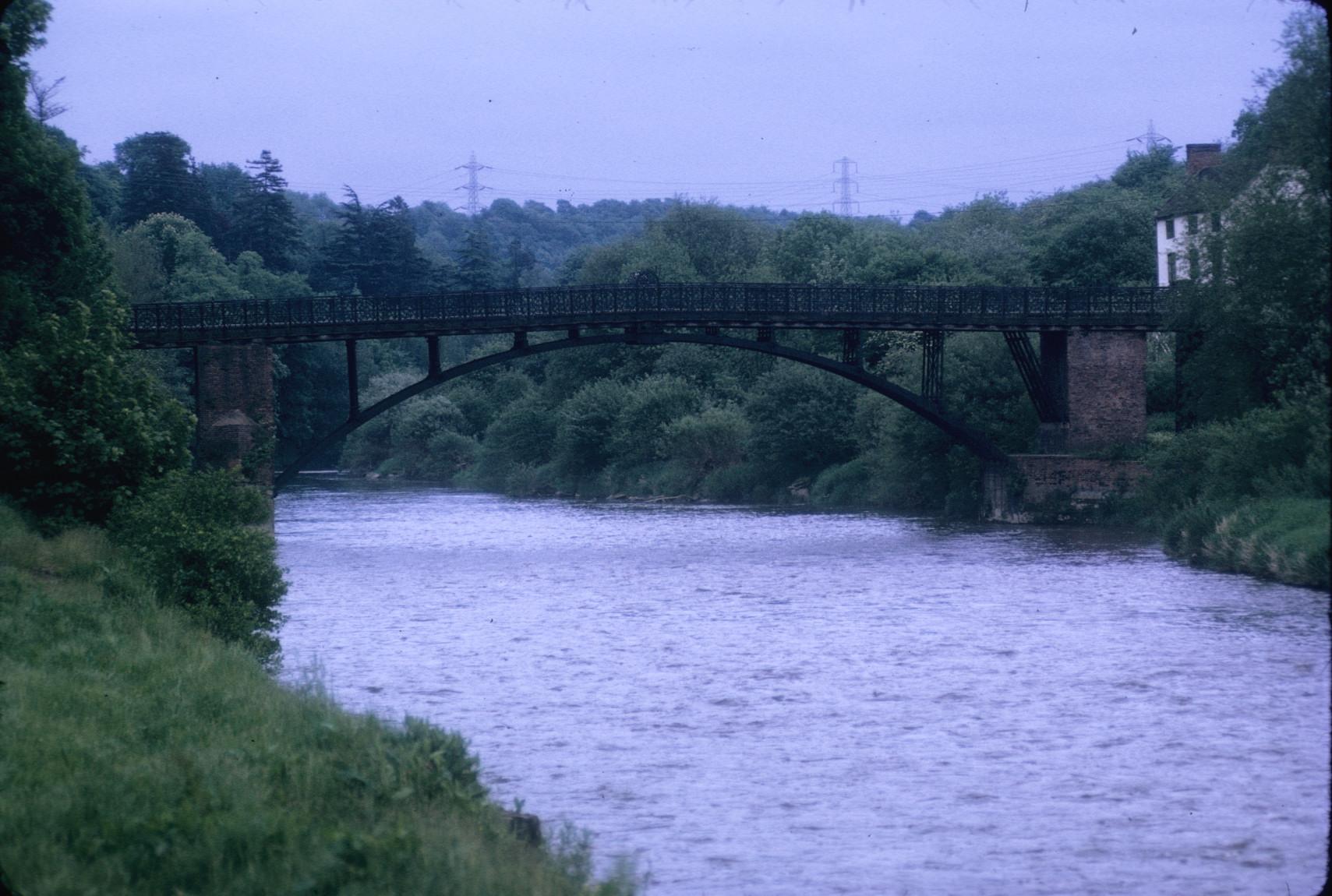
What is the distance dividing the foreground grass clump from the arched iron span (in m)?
30.0

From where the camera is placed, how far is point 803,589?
3253cm

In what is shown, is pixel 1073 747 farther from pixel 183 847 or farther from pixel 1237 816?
pixel 183 847

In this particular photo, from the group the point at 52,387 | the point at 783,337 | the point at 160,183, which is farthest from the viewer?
the point at 160,183

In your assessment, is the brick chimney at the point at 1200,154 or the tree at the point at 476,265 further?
the tree at the point at 476,265

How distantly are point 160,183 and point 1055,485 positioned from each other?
5994 centimetres

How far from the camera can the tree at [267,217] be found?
3836 inches

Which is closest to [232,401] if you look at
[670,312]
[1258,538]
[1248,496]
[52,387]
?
[670,312]

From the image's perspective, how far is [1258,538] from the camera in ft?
93.4

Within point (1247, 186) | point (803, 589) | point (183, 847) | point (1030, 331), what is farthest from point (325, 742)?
point (1030, 331)

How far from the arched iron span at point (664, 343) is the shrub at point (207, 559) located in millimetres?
23001

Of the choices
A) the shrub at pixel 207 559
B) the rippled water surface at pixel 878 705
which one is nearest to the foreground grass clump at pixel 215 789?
the rippled water surface at pixel 878 705

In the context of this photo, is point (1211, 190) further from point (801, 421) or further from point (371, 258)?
point (371, 258)

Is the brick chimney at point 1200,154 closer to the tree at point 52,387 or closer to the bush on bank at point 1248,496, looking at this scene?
the bush on bank at point 1248,496

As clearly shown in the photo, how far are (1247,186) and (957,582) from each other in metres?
10.9
